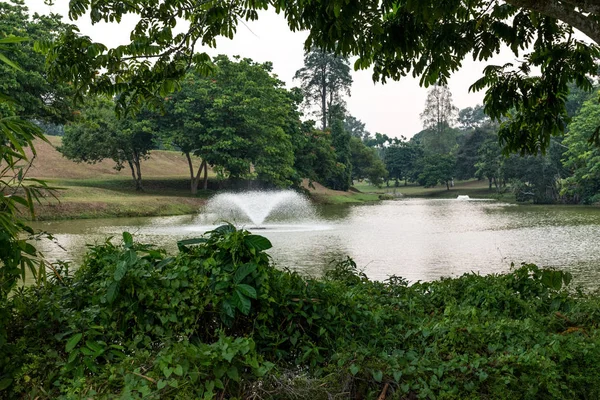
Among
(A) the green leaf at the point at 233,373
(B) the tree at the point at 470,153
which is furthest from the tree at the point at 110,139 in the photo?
(B) the tree at the point at 470,153

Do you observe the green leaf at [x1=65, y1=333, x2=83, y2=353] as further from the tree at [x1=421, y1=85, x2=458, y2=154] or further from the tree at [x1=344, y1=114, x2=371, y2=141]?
the tree at [x1=344, y1=114, x2=371, y2=141]

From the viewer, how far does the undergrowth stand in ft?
8.64

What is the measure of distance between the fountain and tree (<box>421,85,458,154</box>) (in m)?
48.2

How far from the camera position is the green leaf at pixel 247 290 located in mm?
2863

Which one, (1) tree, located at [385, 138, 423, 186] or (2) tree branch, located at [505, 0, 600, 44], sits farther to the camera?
(1) tree, located at [385, 138, 423, 186]

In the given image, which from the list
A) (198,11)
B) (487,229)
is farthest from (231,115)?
(198,11)

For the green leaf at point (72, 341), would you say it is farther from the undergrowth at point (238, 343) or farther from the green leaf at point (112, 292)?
the green leaf at point (112, 292)

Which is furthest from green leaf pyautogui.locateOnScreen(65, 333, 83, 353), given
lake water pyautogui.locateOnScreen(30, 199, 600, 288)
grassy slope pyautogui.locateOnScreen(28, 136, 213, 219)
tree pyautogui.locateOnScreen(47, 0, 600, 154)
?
grassy slope pyautogui.locateOnScreen(28, 136, 213, 219)

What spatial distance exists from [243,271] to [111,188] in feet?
123

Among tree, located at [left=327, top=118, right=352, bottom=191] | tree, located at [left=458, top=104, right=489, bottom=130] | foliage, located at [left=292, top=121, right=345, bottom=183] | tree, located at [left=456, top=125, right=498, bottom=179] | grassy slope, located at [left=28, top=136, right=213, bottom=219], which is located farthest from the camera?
tree, located at [left=458, top=104, right=489, bottom=130]

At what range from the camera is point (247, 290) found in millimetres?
2881

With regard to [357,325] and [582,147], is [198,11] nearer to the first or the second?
[357,325]

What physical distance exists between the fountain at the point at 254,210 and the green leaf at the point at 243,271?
1671 cm

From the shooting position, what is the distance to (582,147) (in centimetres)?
3556
